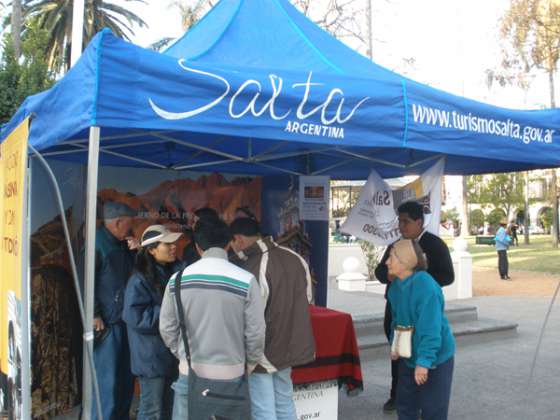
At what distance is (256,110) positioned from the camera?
331 centimetres

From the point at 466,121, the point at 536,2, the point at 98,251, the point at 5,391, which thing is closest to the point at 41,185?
the point at 98,251

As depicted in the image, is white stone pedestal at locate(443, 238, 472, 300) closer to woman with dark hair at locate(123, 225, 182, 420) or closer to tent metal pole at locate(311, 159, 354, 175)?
tent metal pole at locate(311, 159, 354, 175)

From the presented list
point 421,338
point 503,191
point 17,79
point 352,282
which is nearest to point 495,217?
point 503,191

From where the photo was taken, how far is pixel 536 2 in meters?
20.5

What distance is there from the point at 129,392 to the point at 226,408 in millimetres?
1715

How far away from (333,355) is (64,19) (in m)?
26.4

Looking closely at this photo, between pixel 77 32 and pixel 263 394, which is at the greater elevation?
pixel 77 32

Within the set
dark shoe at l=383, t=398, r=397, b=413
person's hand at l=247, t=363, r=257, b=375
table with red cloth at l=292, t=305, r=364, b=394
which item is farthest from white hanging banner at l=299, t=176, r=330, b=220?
person's hand at l=247, t=363, r=257, b=375

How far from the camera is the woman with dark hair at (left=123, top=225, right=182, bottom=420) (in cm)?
356

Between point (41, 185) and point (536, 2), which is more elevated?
point (536, 2)

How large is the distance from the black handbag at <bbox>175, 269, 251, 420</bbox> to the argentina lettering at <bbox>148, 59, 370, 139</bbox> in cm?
94

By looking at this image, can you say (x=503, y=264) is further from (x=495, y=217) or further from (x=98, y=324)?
(x=495, y=217)

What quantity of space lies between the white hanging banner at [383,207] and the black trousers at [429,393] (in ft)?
4.87

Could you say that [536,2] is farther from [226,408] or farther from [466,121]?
[226,408]
